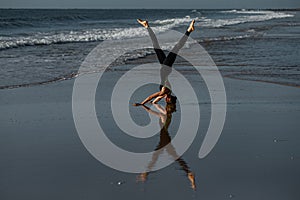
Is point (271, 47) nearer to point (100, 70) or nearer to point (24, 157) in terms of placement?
point (100, 70)

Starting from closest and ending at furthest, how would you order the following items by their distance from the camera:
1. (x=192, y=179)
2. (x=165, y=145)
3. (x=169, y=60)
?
(x=192, y=179) < (x=165, y=145) < (x=169, y=60)

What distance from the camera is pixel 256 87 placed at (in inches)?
415

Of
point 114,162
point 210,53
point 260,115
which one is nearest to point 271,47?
point 210,53

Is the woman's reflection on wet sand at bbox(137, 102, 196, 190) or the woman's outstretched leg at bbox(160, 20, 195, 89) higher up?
the woman's outstretched leg at bbox(160, 20, 195, 89)

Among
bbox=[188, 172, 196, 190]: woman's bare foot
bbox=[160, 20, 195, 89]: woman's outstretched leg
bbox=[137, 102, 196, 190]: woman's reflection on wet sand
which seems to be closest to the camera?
bbox=[188, 172, 196, 190]: woman's bare foot

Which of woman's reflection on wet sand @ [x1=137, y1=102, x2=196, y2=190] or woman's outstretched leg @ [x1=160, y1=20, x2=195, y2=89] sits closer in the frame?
woman's reflection on wet sand @ [x1=137, y1=102, x2=196, y2=190]

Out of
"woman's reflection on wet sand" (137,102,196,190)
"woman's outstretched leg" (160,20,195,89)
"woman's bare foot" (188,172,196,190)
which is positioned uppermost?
"woman's outstretched leg" (160,20,195,89)

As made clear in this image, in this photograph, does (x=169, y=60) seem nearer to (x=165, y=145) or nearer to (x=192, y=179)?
(x=165, y=145)

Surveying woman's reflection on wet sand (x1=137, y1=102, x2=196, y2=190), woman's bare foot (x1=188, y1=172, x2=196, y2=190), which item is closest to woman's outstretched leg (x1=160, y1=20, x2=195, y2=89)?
woman's reflection on wet sand (x1=137, y1=102, x2=196, y2=190)

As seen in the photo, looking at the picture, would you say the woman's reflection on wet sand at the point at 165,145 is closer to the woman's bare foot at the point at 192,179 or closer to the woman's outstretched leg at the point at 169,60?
the woman's bare foot at the point at 192,179

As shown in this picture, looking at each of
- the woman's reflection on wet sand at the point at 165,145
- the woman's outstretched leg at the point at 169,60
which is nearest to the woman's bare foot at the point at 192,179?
the woman's reflection on wet sand at the point at 165,145

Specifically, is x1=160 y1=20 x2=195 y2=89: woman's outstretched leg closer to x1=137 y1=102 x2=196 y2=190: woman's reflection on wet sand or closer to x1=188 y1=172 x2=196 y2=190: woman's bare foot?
x1=137 y1=102 x2=196 y2=190: woman's reflection on wet sand

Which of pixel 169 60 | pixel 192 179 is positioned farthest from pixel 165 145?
pixel 169 60

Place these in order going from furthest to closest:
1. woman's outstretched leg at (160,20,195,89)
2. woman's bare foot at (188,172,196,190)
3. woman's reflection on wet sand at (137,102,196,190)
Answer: woman's outstretched leg at (160,20,195,89) < woman's reflection on wet sand at (137,102,196,190) < woman's bare foot at (188,172,196,190)
